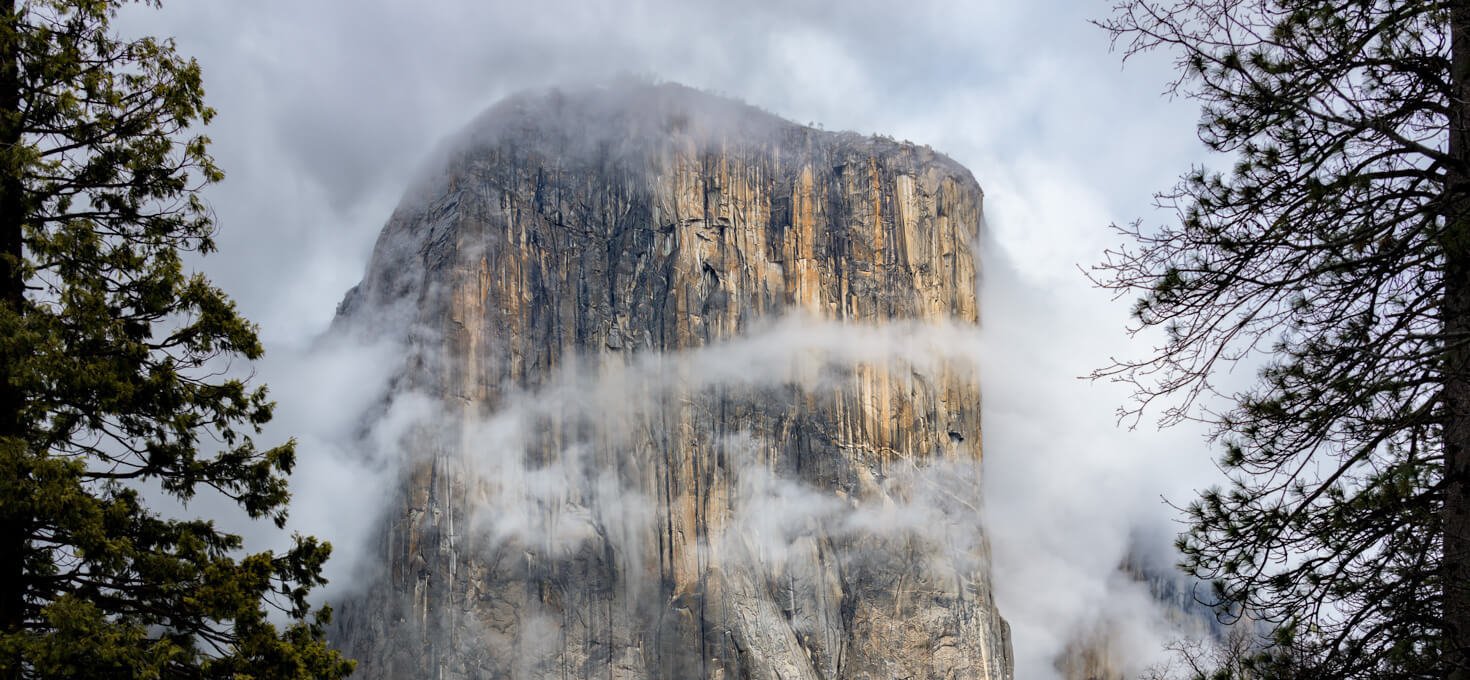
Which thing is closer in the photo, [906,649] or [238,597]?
[238,597]

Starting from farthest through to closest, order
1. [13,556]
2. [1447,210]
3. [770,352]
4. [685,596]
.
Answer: [770,352], [685,596], [13,556], [1447,210]

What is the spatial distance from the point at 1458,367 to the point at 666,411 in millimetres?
87255

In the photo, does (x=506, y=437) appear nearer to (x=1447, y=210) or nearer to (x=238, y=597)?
(x=238, y=597)

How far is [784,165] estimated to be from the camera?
102438 millimetres

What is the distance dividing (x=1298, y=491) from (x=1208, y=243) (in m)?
2.19

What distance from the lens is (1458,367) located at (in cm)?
823

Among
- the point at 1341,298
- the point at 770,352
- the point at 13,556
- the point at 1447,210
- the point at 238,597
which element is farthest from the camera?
the point at 770,352

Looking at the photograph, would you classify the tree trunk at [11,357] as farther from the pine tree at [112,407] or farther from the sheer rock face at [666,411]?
the sheer rock face at [666,411]

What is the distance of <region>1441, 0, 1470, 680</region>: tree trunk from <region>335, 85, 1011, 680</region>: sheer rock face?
A: 80.7m

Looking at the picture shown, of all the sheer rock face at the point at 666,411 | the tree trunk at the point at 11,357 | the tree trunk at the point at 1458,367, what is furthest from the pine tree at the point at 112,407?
the sheer rock face at the point at 666,411

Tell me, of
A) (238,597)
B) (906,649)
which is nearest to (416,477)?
(906,649)

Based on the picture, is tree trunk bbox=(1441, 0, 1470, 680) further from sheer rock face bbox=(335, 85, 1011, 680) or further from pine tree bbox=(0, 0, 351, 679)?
sheer rock face bbox=(335, 85, 1011, 680)

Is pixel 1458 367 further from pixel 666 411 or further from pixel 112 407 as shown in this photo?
pixel 666 411

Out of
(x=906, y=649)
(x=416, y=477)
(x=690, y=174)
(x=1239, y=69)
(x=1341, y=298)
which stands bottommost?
(x=1341, y=298)
